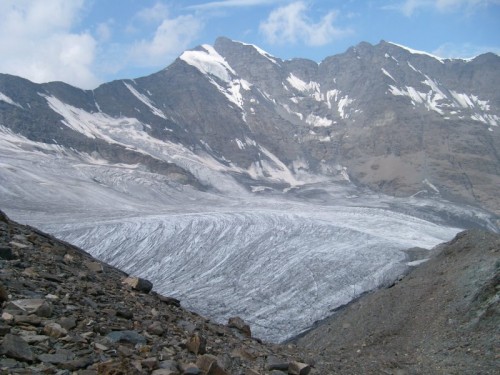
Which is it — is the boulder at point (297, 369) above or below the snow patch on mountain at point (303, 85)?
below

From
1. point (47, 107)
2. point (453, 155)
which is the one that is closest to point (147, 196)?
point (47, 107)

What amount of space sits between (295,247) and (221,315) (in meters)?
8.62

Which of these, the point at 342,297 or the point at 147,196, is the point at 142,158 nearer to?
the point at 147,196

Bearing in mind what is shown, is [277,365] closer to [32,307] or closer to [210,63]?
[32,307]

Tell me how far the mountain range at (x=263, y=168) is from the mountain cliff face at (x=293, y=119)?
0.39 meters

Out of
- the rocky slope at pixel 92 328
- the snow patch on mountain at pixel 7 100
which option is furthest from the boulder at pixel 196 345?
the snow patch on mountain at pixel 7 100

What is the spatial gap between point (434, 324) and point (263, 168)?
83.2 meters

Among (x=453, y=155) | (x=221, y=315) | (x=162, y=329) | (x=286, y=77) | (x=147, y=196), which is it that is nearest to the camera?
(x=162, y=329)

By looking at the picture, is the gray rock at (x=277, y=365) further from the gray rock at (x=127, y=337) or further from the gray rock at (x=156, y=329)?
the gray rock at (x=127, y=337)

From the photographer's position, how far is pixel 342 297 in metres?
21.0

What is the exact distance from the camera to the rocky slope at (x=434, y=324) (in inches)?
316

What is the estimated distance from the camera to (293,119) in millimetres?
117812

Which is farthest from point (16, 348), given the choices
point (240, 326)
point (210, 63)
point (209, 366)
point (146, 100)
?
point (210, 63)

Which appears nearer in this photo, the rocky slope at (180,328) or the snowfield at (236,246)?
the rocky slope at (180,328)
